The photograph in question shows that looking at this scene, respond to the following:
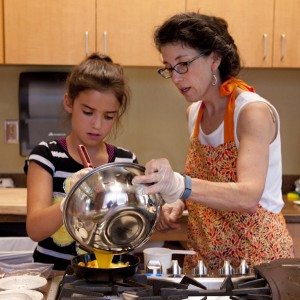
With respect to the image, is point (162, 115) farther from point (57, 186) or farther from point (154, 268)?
point (154, 268)

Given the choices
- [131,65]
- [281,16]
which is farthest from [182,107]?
[281,16]

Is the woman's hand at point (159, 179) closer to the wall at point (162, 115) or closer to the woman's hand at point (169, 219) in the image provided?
the woman's hand at point (169, 219)

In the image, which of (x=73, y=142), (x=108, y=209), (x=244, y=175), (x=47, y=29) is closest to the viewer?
(x=108, y=209)

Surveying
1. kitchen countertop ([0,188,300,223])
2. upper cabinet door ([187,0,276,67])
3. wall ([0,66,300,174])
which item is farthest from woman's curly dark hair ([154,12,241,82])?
wall ([0,66,300,174])

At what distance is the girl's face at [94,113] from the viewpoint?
141cm

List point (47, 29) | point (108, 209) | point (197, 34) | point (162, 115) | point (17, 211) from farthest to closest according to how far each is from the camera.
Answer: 1. point (162, 115)
2. point (47, 29)
3. point (17, 211)
4. point (197, 34)
5. point (108, 209)

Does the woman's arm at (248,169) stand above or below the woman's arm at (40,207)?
above

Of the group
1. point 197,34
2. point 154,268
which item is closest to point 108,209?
point 154,268

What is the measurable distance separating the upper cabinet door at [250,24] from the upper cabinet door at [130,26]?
19cm

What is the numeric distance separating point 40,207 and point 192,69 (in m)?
0.54

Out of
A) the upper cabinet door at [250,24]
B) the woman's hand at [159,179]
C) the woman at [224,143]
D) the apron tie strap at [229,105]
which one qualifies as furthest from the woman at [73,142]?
the upper cabinet door at [250,24]

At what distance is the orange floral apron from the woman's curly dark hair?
0.11m

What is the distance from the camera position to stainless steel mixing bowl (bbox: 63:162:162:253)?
0.98 metres

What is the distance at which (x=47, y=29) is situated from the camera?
2.48 metres
